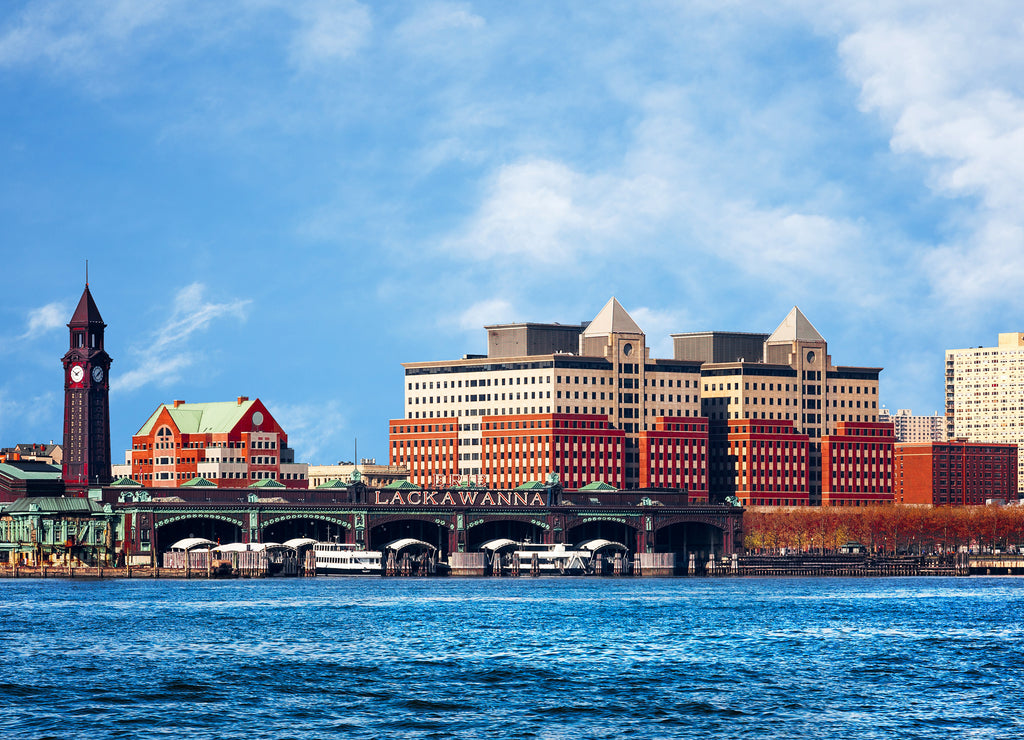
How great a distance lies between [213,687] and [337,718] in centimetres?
1307

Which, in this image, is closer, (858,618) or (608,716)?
(608,716)

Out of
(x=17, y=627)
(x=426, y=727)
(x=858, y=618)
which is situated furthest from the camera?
(x=858, y=618)

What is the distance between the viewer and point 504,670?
113625 millimetres

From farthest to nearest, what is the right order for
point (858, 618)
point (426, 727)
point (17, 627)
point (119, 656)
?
point (858, 618), point (17, 627), point (119, 656), point (426, 727)

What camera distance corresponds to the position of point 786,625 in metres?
150

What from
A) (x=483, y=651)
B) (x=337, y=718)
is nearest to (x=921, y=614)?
(x=483, y=651)

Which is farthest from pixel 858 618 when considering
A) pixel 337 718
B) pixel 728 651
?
pixel 337 718

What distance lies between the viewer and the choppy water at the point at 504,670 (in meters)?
92.0

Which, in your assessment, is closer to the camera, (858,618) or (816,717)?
(816,717)

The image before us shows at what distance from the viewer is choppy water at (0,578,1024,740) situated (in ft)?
302

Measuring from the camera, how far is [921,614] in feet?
548

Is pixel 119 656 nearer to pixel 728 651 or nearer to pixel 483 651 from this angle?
pixel 483 651

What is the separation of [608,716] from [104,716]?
2404 cm

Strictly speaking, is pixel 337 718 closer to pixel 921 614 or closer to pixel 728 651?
pixel 728 651
